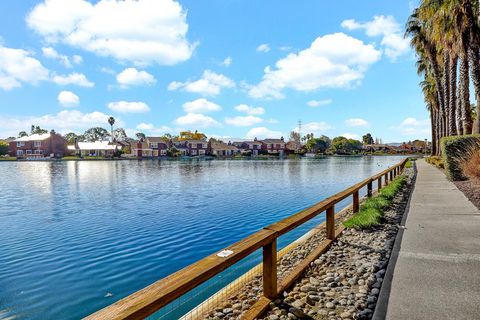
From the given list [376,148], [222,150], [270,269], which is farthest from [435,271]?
[376,148]

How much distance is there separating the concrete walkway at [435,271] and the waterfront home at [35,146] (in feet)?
317

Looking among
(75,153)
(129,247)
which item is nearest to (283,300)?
(129,247)

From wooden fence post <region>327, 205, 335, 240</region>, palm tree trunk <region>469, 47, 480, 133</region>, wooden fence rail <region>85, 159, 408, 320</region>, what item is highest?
palm tree trunk <region>469, 47, 480, 133</region>

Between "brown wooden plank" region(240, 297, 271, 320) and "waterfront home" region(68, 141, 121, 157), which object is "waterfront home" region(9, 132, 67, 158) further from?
"brown wooden plank" region(240, 297, 271, 320)

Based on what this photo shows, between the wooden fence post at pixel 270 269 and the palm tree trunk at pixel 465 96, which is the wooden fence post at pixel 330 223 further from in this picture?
the palm tree trunk at pixel 465 96

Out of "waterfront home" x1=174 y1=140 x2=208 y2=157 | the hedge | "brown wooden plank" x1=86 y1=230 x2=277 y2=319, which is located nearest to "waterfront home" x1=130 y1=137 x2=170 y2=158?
"waterfront home" x1=174 y1=140 x2=208 y2=157

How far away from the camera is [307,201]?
18.0 meters

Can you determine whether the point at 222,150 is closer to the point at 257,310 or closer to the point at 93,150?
the point at 93,150

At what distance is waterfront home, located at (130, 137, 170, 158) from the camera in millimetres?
93438

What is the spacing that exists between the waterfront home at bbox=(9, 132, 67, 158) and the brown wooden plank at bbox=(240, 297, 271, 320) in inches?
3814

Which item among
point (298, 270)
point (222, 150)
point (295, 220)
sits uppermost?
point (222, 150)

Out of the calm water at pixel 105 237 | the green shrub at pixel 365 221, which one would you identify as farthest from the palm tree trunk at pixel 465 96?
the green shrub at pixel 365 221

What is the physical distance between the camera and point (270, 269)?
4270 mm

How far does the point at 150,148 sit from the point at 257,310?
3738 inches
